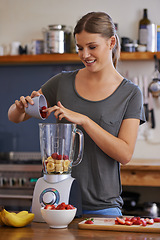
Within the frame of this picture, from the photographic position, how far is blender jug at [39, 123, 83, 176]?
4.48 feet

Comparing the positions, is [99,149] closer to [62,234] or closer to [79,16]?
[62,234]

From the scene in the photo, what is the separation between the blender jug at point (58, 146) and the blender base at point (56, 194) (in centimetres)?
4

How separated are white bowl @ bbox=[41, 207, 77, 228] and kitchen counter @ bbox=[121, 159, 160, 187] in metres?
1.79

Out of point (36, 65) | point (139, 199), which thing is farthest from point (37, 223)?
point (36, 65)

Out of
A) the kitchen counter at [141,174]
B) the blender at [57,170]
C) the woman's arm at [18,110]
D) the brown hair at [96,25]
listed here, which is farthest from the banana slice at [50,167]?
the kitchen counter at [141,174]

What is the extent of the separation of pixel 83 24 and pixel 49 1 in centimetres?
246

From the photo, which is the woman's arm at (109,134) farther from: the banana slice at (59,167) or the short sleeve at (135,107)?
the banana slice at (59,167)

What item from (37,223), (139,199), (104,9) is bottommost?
(139,199)

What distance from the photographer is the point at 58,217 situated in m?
1.21

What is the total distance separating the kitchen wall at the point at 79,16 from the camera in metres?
3.62

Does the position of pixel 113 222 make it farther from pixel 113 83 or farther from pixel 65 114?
pixel 113 83

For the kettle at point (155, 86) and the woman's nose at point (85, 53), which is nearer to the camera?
the woman's nose at point (85, 53)

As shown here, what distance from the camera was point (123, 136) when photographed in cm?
154

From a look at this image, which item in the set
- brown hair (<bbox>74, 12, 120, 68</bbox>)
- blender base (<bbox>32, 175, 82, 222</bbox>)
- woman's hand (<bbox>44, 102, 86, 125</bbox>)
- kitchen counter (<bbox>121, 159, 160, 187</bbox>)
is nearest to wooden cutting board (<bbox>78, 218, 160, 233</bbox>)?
blender base (<bbox>32, 175, 82, 222</bbox>)
